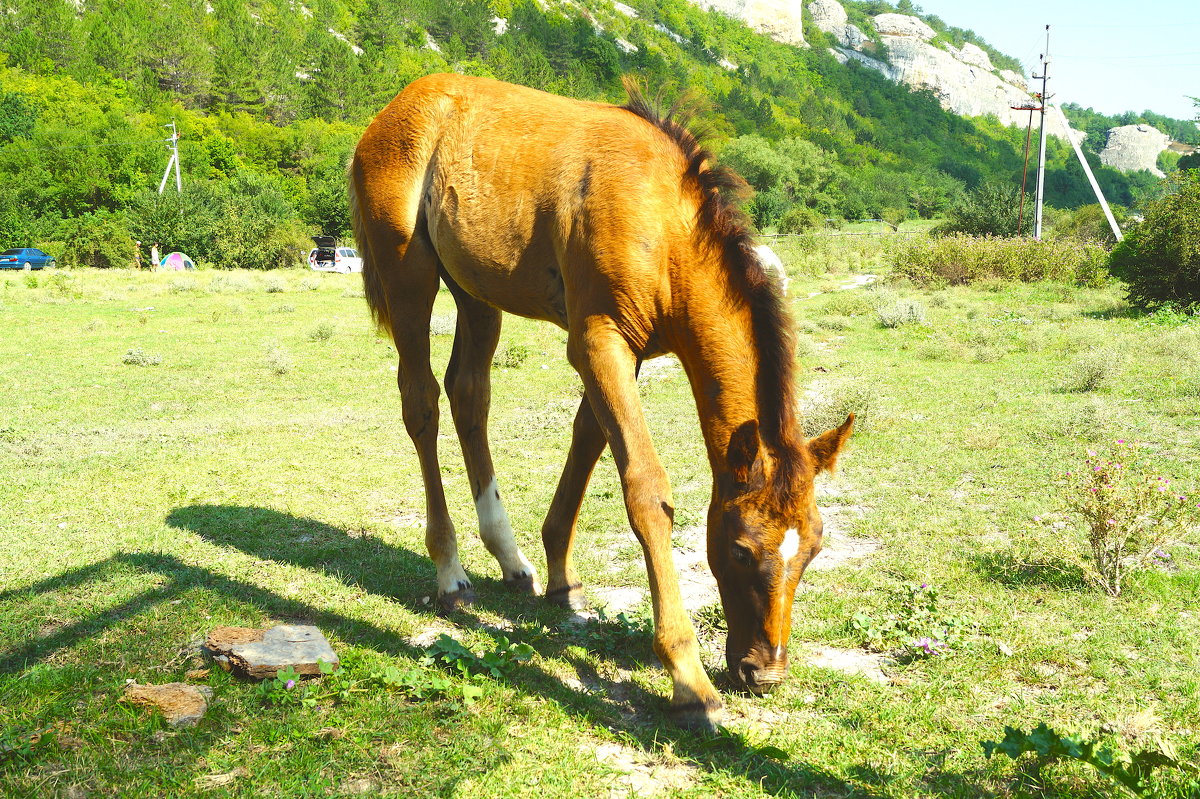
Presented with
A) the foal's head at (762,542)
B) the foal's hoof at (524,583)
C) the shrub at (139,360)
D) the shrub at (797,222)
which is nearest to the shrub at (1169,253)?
the foal's hoof at (524,583)

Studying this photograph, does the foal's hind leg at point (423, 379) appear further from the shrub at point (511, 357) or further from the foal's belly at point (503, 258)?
the shrub at point (511, 357)

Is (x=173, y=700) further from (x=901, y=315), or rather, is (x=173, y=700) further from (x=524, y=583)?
(x=901, y=315)

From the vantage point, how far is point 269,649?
337 cm

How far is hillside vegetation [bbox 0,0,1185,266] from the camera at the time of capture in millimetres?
52594

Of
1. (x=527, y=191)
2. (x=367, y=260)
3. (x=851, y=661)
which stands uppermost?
(x=527, y=191)

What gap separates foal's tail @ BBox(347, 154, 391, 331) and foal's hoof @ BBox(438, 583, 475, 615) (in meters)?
1.76

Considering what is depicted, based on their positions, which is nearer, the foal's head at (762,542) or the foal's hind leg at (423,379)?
the foal's head at (762,542)

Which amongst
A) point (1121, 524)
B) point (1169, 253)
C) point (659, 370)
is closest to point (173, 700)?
point (1121, 524)

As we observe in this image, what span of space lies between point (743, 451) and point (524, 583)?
213 centimetres

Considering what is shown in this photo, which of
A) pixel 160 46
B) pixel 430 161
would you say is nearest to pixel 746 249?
pixel 430 161

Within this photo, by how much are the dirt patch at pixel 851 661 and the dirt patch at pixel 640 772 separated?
116cm

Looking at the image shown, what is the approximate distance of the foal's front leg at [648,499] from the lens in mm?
3133

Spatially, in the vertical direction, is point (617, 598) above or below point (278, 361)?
below

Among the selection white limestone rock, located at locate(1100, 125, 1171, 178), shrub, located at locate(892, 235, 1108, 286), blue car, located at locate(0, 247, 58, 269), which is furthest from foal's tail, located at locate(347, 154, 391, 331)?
white limestone rock, located at locate(1100, 125, 1171, 178)
